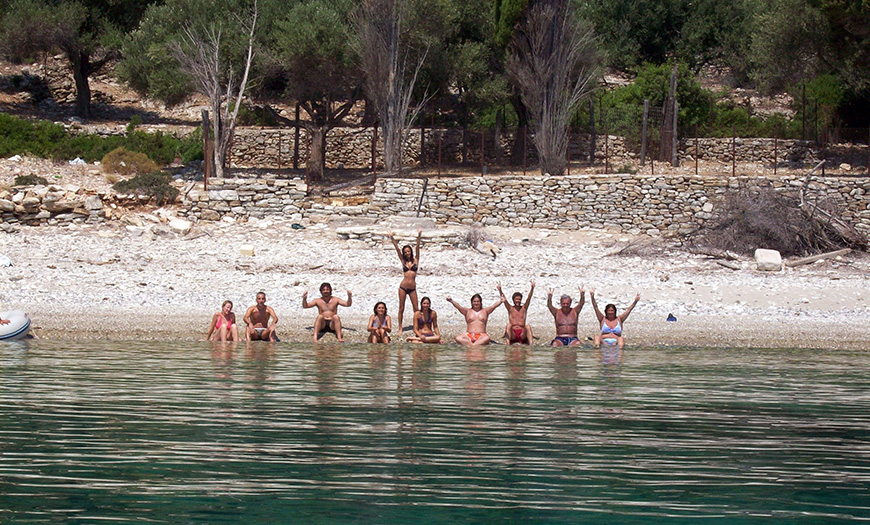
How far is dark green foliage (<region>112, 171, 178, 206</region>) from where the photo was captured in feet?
77.8

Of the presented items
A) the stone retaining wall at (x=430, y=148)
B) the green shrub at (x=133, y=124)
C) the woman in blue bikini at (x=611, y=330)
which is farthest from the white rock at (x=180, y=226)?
the woman in blue bikini at (x=611, y=330)

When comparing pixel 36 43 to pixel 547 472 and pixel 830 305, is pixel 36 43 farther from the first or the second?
pixel 547 472

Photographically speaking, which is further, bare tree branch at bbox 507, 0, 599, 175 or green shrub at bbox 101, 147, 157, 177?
bare tree branch at bbox 507, 0, 599, 175

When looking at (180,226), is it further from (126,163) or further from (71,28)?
(71,28)

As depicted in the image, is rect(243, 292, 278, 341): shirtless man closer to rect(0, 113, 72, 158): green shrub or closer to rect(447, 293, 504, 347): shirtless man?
rect(447, 293, 504, 347): shirtless man

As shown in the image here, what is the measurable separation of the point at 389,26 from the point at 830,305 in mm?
15762

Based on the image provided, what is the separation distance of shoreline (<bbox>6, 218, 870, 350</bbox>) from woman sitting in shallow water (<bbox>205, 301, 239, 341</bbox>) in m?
0.40

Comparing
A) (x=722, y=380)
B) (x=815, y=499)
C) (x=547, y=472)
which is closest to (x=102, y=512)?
(x=547, y=472)

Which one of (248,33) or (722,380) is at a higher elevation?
(248,33)

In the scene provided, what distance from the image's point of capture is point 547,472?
713 centimetres

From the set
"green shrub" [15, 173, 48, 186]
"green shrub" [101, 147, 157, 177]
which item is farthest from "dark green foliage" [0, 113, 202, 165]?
"green shrub" [15, 173, 48, 186]

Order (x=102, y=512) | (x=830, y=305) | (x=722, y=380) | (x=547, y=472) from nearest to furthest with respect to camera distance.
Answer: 1. (x=102, y=512)
2. (x=547, y=472)
3. (x=722, y=380)
4. (x=830, y=305)

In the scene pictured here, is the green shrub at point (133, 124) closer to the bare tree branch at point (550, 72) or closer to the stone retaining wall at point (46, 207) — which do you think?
the stone retaining wall at point (46, 207)

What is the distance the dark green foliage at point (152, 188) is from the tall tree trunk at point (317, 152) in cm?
590
